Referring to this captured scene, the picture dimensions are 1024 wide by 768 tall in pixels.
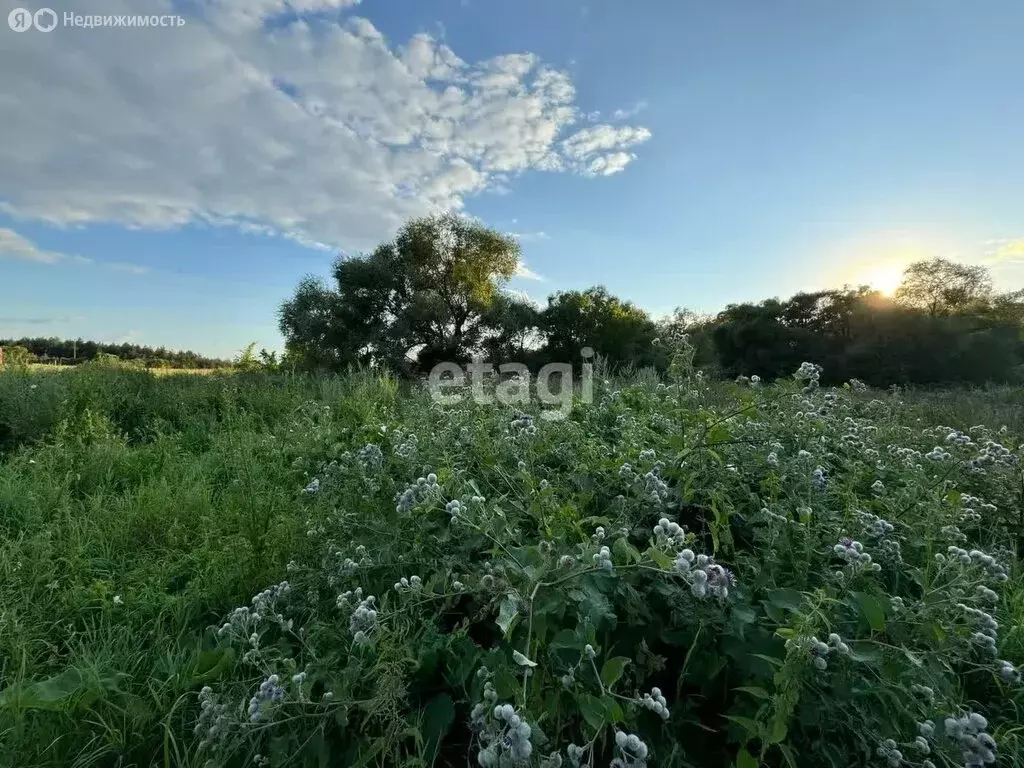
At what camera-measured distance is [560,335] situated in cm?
1789

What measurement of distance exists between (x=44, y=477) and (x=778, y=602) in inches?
163

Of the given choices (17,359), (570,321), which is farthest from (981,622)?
(570,321)

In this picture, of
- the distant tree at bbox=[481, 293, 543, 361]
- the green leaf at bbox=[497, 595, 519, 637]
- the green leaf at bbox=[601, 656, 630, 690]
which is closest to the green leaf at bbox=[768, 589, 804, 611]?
the green leaf at bbox=[601, 656, 630, 690]

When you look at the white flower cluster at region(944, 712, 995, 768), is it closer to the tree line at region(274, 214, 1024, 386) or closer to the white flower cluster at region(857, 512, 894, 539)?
the white flower cluster at region(857, 512, 894, 539)

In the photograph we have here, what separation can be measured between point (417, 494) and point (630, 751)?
0.82 m

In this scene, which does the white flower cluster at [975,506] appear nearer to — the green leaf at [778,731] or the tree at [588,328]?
the green leaf at [778,731]

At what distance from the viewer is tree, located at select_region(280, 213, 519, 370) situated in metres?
15.0

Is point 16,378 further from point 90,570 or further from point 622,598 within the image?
point 622,598

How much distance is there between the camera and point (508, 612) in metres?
0.89

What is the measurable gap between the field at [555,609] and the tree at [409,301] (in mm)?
12407

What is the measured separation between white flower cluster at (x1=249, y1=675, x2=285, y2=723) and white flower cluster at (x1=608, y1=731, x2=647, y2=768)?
2.21 ft

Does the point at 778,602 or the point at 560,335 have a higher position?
the point at 560,335

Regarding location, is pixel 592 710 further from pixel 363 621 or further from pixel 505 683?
pixel 363 621

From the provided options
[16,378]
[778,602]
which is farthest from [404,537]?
[16,378]
